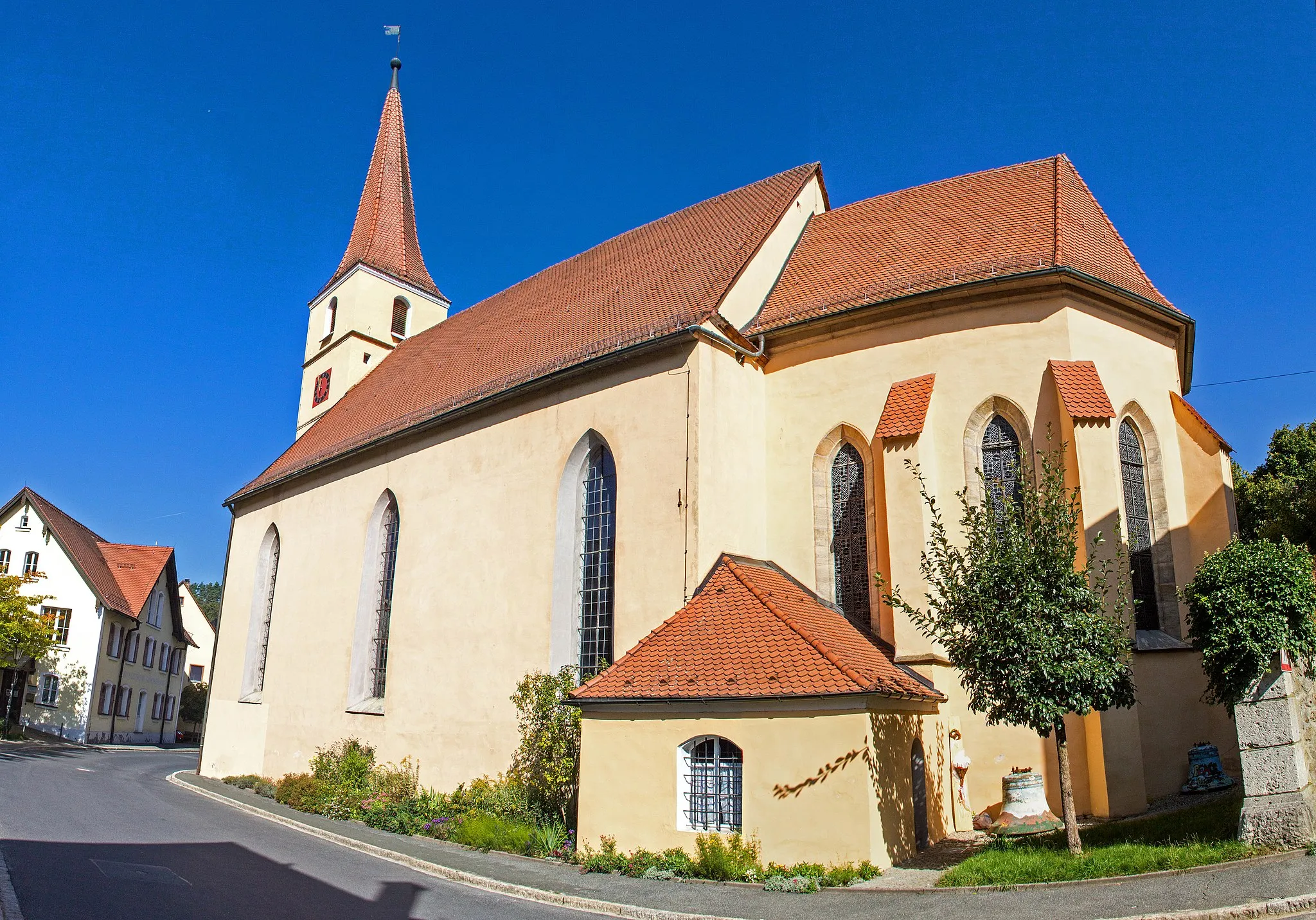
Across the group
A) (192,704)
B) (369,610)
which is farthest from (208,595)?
(369,610)

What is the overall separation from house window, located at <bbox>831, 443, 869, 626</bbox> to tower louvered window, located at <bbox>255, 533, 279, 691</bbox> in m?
15.5

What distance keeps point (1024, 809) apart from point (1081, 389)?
231 inches

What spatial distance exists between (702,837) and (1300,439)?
74.8 ft

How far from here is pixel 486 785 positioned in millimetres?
15664

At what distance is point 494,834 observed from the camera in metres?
13.9

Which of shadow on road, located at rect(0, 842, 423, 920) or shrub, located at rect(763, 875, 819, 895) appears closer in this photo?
shadow on road, located at rect(0, 842, 423, 920)

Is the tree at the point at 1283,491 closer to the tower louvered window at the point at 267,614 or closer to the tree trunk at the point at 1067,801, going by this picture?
the tree trunk at the point at 1067,801

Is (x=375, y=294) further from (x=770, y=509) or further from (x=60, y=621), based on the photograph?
(x=60, y=621)

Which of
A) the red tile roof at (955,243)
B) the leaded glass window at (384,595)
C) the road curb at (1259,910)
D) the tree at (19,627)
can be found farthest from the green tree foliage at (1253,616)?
the tree at (19,627)

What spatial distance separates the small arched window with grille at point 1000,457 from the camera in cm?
1436

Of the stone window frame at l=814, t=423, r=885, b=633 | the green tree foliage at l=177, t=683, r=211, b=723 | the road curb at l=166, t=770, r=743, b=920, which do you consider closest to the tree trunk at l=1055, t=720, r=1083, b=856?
the road curb at l=166, t=770, r=743, b=920

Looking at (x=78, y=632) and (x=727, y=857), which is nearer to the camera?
(x=727, y=857)

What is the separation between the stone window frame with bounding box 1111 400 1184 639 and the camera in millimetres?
13828

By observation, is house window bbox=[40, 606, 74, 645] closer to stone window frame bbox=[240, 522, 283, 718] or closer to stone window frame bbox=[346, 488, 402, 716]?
stone window frame bbox=[240, 522, 283, 718]
